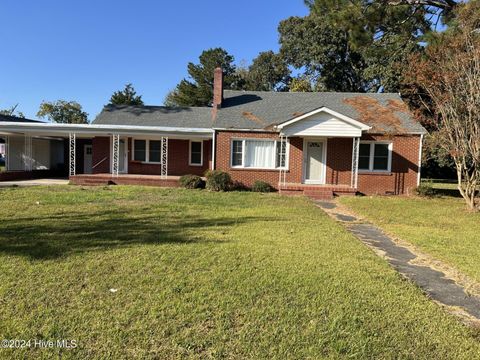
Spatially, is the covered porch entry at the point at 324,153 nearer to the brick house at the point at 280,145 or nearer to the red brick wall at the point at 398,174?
the brick house at the point at 280,145

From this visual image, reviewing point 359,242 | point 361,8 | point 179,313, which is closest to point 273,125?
point 361,8

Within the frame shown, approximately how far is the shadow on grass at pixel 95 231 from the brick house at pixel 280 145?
7.93 m

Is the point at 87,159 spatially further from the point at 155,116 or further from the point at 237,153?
the point at 237,153

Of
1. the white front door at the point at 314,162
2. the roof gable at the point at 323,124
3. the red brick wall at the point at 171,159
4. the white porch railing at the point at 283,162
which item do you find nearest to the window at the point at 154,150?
the red brick wall at the point at 171,159

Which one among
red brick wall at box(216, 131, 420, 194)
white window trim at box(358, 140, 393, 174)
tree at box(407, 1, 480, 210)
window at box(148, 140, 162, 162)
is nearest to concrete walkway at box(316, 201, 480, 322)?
tree at box(407, 1, 480, 210)

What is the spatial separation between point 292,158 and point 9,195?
1143 centimetres

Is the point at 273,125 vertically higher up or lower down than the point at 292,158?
higher up

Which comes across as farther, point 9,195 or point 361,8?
point 9,195

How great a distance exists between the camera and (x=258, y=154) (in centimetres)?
1745

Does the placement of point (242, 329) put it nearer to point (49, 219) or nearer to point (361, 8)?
point (49, 219)

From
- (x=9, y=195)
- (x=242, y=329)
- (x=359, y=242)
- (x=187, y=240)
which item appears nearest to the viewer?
(x=242, y=329)

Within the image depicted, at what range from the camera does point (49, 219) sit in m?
8.47

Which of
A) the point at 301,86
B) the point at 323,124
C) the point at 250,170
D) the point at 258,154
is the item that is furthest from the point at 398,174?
the point at 301,86

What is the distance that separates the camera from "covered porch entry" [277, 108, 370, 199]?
15656 millimetres
